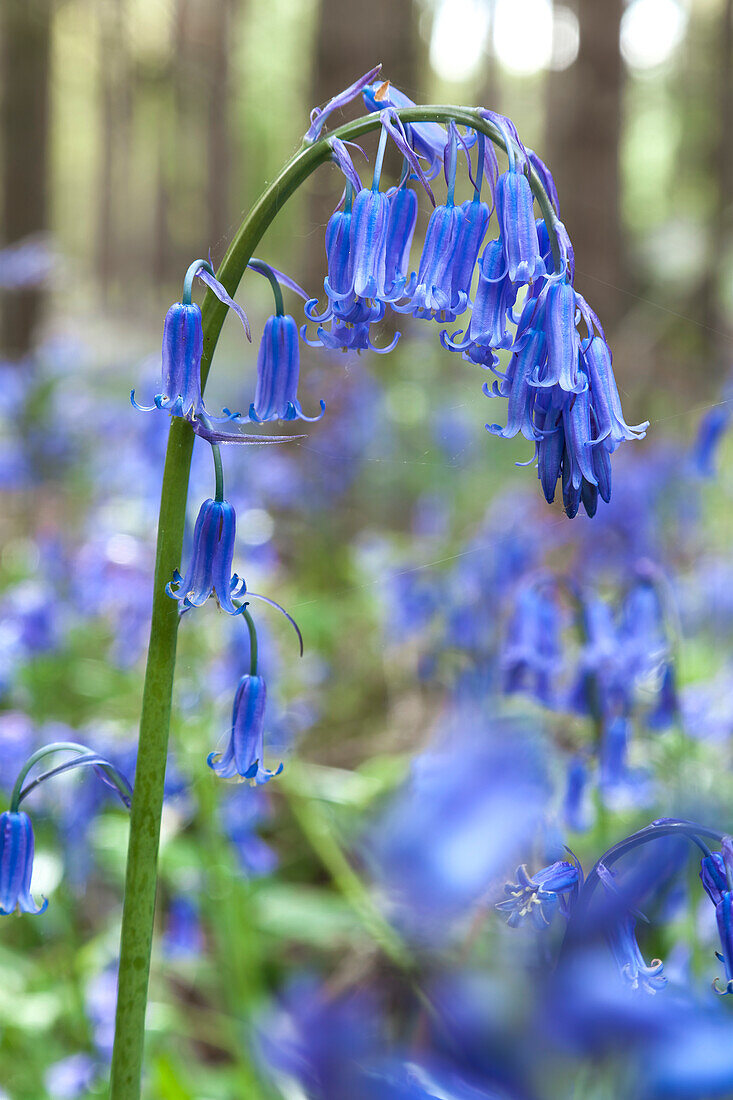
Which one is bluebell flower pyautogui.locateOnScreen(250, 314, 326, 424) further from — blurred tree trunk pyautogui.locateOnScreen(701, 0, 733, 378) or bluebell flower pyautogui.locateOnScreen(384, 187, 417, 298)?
blurred tree trunk pyautogui.locateOnScreen(701, 0, 733, 378)

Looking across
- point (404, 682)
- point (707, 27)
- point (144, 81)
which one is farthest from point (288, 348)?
point (144, 81)

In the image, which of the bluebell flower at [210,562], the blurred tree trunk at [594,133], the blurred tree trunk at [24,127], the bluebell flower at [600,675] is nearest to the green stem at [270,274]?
the bluebell flower at [210,562]

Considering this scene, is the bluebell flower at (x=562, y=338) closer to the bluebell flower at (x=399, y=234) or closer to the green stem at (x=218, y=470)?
the bluebell flower at (x=399, y=234)

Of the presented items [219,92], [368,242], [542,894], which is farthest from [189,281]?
[219,92]

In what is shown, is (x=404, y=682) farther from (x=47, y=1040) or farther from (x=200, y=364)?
(x=200, y=364)

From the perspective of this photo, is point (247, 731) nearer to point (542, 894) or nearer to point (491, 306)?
point (542, 894)

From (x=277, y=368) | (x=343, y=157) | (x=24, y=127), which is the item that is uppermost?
(x=24, y=127)
